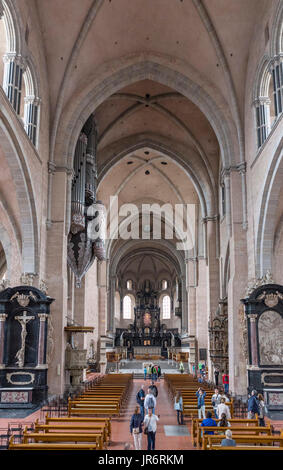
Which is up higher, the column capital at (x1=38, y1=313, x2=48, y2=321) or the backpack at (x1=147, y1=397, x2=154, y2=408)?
the column capital at (x1=38, y1=313, x2=48, y2=321)

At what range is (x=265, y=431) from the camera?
10.7 metres

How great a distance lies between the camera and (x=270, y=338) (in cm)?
1794

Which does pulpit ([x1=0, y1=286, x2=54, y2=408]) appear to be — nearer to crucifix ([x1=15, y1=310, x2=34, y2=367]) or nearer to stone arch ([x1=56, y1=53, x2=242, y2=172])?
crucifix ([x1=15, y1=310, x2=34, y2=367])

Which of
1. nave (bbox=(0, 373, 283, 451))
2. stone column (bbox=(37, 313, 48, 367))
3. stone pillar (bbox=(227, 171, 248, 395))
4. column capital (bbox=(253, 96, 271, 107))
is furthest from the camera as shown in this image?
column capital (bbox=(253, 96, 271, 107))

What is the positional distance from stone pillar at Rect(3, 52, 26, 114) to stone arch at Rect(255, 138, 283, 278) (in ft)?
34.4

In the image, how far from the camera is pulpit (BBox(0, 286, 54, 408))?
59.1 ft

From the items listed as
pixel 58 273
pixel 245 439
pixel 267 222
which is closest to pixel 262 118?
pixel 267 222

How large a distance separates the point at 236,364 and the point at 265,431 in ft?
33.7

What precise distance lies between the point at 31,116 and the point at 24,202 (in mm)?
4080

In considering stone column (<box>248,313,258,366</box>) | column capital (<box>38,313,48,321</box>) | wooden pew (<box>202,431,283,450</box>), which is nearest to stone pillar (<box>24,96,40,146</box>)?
column capital (<box>38,313,48,321</box>)

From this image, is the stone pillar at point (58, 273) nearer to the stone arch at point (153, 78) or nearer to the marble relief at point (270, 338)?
the stone arch at point (153, 78)

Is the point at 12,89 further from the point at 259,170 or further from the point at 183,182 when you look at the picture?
the point at 183,182
